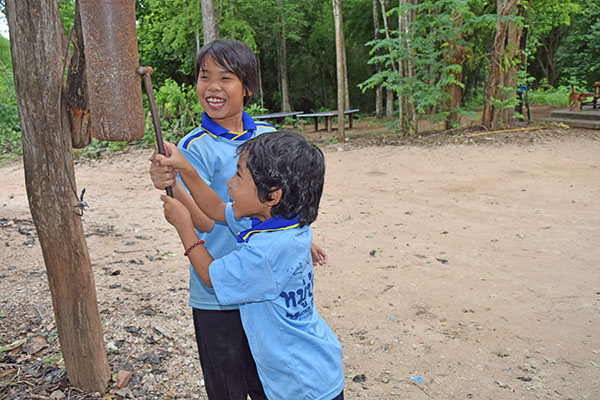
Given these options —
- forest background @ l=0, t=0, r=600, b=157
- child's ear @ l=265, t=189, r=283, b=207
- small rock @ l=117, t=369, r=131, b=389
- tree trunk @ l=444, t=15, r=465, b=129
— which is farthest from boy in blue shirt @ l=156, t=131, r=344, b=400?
tree trunk @ l=444, t=15, r=465, b=129

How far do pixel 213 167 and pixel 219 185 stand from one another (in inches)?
2.8

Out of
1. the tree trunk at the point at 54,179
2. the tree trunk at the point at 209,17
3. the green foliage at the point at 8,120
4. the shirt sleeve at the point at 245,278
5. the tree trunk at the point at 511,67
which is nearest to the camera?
the shirt sleeve at the point at 245,278

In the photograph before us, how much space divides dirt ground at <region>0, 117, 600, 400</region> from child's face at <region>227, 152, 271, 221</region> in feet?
4.83

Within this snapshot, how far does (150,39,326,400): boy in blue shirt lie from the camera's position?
1.79 metres

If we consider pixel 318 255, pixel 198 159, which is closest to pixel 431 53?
pixel 318 255

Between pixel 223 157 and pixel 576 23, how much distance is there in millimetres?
20811

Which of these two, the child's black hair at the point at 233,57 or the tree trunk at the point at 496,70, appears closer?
the child's black hair at the point at 233,57

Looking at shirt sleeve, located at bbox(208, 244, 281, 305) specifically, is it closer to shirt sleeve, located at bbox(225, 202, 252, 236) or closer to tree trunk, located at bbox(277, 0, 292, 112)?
shirt sleeve, located at bbox(225, 202, 252, 236)

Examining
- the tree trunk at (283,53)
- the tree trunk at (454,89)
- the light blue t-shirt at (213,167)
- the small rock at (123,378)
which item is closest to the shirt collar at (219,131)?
the light blue t-shirt at (213,167)

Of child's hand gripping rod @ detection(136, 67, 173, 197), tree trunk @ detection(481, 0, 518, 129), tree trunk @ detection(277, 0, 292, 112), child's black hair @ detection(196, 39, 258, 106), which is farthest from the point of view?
tree trunk @ detection(277, 0, 292, 112)

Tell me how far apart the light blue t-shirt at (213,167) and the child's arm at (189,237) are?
0.82ft

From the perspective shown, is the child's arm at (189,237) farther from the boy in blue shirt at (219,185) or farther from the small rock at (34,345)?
the small rock at (34,345)

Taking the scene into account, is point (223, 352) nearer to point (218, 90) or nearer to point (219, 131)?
point (219, 131)

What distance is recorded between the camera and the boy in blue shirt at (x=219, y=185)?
179 centimetres
